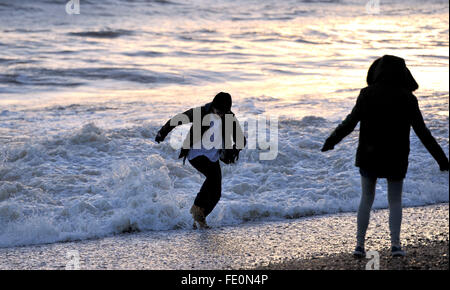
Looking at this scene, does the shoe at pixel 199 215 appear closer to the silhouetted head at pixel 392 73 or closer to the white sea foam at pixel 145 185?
the white sea foam at pixel 145 185

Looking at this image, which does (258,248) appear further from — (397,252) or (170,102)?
(170,102)

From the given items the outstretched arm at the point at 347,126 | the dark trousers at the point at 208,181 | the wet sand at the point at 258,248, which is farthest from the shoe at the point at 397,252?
the dark trousers at the point at 208,181

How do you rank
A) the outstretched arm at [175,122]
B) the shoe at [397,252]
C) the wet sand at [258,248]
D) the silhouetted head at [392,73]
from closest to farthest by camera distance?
the silhouetted head at [392,73], the shoe at [397,252], the wet sand at [258,248], the outstretched arm at [175,122]

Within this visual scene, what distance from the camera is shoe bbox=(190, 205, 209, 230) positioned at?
21.3 feet

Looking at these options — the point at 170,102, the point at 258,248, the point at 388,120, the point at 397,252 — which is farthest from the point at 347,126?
the point at 170,102

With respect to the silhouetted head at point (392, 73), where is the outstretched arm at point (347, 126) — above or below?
below

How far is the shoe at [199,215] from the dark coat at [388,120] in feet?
7.25

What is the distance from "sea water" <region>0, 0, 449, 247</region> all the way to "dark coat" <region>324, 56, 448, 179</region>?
274 cm

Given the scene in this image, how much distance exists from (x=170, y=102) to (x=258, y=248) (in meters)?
8.76

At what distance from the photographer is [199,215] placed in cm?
653

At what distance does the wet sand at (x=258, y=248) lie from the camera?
17.0ft
